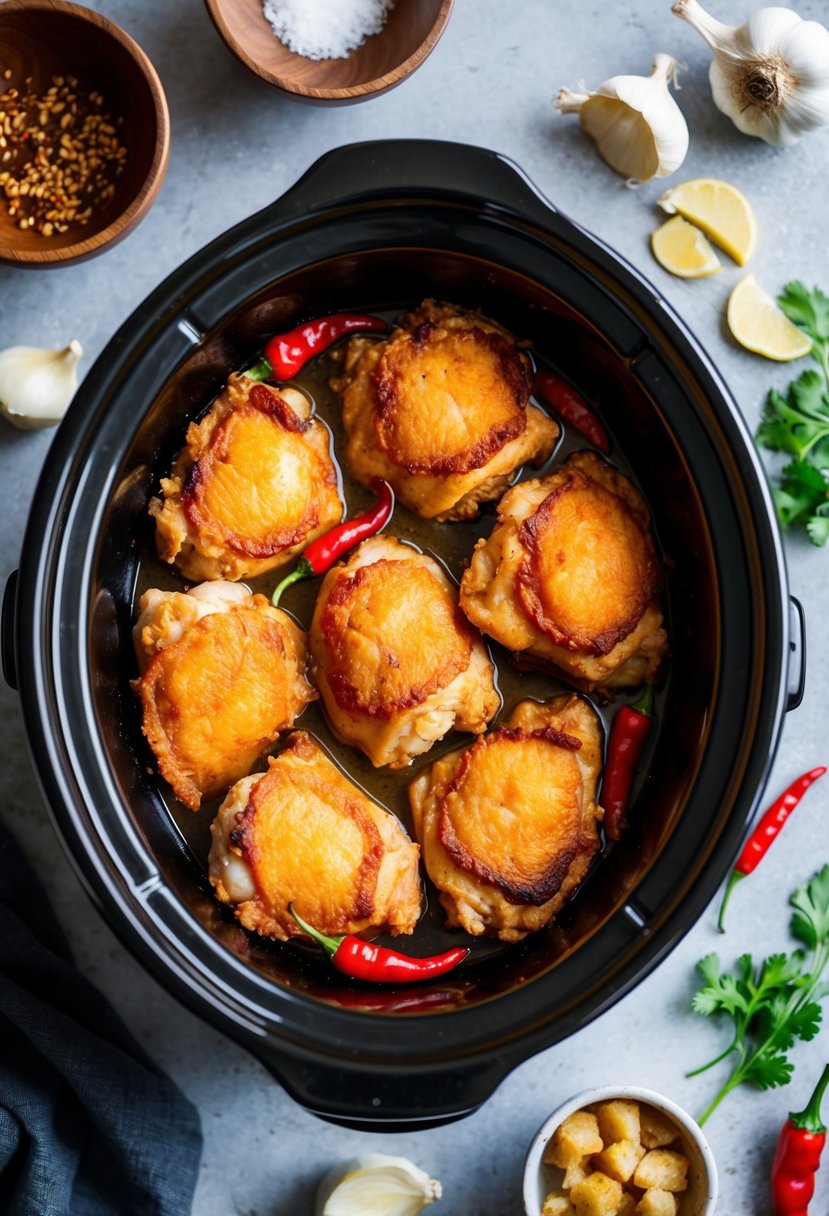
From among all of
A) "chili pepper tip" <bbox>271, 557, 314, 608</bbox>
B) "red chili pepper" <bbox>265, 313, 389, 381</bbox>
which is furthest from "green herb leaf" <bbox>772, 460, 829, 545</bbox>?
"chili pepper tip" <bbox>271, 557, 314, 608</bbox>

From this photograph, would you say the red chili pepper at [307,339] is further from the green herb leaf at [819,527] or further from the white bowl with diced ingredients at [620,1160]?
the white bowl with diced ingredients at [620,1160]

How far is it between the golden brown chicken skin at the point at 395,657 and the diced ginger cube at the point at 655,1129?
1151 millimetres

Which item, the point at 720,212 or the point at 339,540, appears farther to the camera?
the point at 720,212

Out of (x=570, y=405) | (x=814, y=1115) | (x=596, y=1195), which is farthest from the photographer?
(x=814, y=1115)

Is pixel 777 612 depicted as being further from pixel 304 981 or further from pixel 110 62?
pixel 110 62

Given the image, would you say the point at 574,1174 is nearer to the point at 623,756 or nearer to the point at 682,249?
the point at 623,756

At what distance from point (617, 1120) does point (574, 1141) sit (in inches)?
5.1

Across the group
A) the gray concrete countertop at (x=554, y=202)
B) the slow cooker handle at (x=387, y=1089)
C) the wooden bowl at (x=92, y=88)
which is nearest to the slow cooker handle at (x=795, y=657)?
the gray concrete countertop at (x=554, y=202)

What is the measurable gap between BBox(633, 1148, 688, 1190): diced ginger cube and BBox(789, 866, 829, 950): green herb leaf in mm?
706

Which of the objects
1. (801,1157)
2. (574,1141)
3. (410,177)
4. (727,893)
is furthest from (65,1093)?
(410,177)

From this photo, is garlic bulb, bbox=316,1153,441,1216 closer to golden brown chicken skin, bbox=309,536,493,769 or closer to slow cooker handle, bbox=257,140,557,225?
golden brown chicken skin, bbox=309,536,493,769

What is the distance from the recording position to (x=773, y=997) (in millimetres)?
3562

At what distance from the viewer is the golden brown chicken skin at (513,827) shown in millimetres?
3176

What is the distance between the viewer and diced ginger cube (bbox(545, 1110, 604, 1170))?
3277mm
